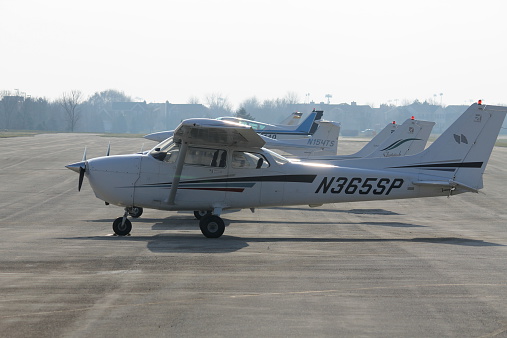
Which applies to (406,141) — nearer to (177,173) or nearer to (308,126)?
(177,173)

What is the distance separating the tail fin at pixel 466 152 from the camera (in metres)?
15.2

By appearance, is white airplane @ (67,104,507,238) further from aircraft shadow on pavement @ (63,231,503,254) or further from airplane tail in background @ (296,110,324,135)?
airplane tail in background @ (296,110,324,135)

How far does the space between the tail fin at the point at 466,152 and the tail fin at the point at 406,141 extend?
24.4ft

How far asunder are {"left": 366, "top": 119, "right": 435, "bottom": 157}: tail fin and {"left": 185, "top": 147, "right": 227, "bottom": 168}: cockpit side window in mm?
9635

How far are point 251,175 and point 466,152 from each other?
483 centimetres

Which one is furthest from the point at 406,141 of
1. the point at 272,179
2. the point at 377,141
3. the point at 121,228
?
the point at 121,228

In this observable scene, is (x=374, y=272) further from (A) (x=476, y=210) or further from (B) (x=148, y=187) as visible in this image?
(A) (x=476, y=210)

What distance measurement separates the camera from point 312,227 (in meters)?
17.1

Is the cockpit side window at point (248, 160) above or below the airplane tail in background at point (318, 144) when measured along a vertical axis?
above

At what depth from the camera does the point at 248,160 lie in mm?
14539

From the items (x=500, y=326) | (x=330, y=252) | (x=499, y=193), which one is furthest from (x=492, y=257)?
(x=499, y=193)

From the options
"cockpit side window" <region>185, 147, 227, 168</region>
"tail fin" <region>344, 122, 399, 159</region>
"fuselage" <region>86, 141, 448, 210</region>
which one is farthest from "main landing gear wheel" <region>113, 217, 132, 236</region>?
"tail fin" <region>344, 122, 399, 159</region>

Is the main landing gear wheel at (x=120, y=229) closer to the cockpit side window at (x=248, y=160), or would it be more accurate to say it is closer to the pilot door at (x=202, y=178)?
the pilot door at (x=202, y=178)

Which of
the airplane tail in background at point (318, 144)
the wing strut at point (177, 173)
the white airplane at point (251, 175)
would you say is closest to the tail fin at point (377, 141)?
the airplane tail in background at point (318, 144)
